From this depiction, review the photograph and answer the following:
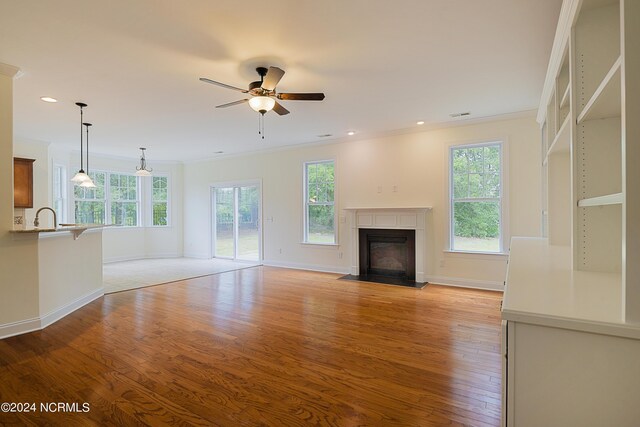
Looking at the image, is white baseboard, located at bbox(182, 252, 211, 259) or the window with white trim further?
white baseboard, located at bbox(182, 252, 211, 259)

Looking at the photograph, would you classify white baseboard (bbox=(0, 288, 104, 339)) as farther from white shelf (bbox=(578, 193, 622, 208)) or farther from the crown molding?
white shelf (bbox=(578, 193, 622, 208))

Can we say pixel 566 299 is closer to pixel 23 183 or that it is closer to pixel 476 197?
pixel 476 197

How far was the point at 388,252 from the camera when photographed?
6051 millimetres

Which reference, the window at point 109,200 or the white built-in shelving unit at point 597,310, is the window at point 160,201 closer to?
the window at point 109,200

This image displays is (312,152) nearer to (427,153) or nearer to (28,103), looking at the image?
(427,153)

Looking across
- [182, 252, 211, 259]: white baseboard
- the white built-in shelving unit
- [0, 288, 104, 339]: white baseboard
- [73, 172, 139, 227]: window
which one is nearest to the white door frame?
[182, 252, 211, 259]: white baseboard

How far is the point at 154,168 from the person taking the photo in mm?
8945

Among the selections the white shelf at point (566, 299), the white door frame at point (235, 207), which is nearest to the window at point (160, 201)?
the white door frame at point (235, 207)

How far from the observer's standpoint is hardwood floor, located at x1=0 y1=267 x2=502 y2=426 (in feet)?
6.48

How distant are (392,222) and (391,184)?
0.71 m

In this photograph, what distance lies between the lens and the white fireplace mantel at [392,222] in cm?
556

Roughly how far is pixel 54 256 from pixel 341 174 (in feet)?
15.2

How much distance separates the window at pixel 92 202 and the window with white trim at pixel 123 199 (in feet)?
0.65

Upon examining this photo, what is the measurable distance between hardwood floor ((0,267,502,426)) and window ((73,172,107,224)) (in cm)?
434
